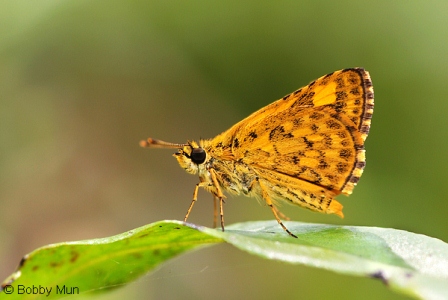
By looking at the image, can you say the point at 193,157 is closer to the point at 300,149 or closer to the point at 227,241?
the point at 300,149

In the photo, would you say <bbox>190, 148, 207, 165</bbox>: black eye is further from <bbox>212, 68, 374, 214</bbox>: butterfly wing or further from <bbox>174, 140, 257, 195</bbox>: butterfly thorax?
<bbox>212, 68, 374, 214</bbox>: butterfly wing

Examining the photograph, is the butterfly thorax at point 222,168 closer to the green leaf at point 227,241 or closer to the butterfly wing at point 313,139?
the butterfly wing at point 313,139

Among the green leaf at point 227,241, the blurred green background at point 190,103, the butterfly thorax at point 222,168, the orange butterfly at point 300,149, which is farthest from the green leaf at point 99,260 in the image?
the blurred green background at point 190,103

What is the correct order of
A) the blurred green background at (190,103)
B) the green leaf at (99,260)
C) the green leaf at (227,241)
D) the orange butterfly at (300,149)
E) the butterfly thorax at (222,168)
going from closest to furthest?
the green leaf at (227,241)
the green leaf at (99,260)
the orange butterfly at (300,149)
the butterfly thorax at (222,168)
the blurred green background at (190,103)

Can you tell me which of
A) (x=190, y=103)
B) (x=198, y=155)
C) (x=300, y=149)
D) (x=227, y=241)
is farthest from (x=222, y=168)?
(x=190, y=103)

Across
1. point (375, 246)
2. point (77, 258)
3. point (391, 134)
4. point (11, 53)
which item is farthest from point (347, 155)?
point (11, 53)

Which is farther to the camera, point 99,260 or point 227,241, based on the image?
point 99,260

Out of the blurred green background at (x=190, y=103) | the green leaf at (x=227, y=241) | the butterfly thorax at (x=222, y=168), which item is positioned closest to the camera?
the green leaf at (x=227, y=241)

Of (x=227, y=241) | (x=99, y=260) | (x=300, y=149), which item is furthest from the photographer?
(x=300, y=149)
